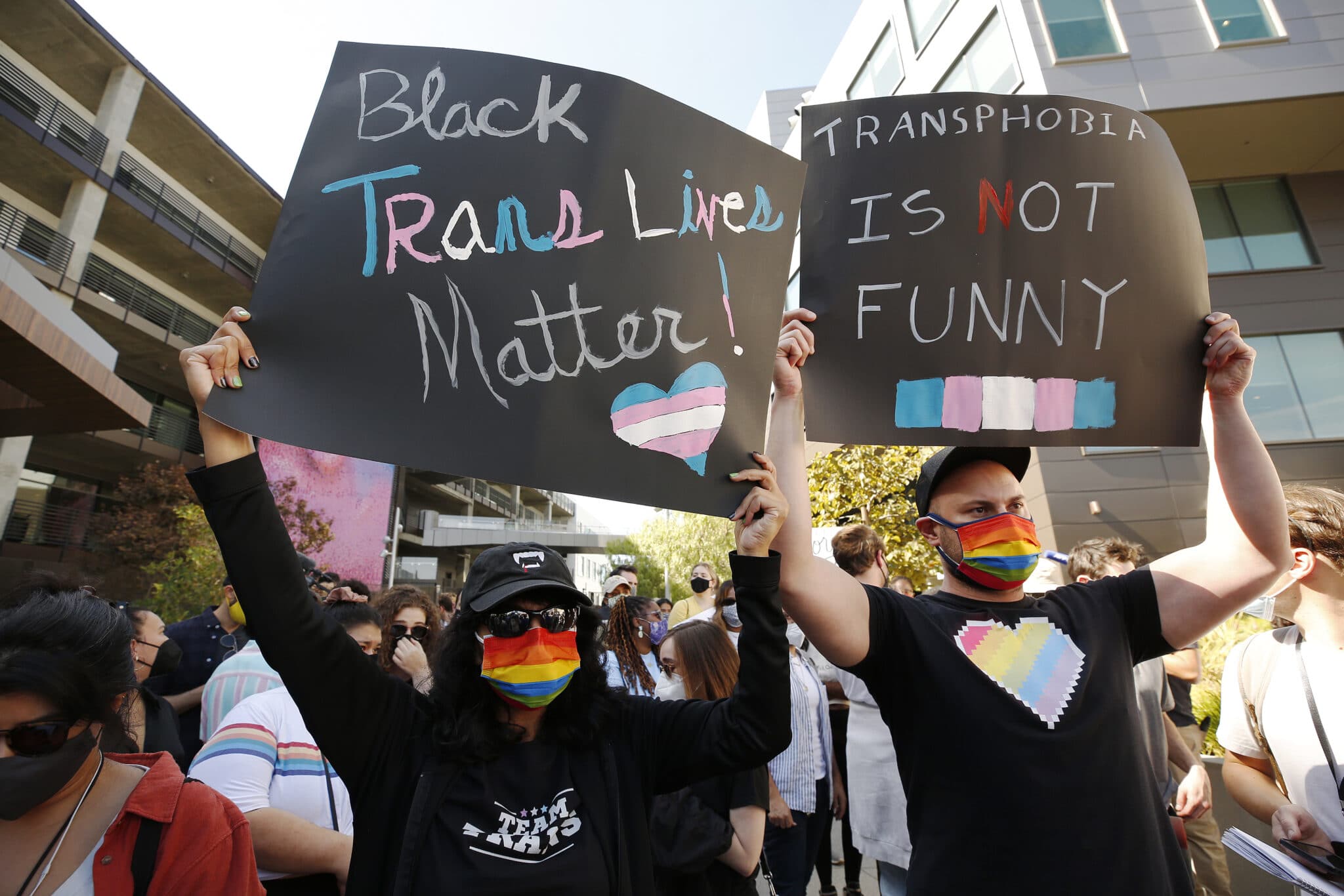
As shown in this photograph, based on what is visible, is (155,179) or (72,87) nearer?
(72,87)

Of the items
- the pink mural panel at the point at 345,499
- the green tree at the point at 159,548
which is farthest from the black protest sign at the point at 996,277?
the pink mural panel at the point at 345,499

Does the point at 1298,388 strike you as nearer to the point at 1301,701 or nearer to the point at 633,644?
the point at 633,644

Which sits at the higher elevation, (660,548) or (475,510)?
(475,510)

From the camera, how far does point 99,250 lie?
21953 millimetres

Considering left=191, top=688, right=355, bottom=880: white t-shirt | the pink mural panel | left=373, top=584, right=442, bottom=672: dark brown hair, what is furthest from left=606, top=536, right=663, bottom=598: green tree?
left=191, top=688, right=355, bottom=880: white t-shirt

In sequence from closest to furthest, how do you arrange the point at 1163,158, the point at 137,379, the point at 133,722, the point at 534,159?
the point at 534,159
the point at 1163,158
the point at 133,722
the point at 137,379

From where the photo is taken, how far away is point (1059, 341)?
7.00 feet

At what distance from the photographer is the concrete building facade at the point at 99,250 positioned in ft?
43.3

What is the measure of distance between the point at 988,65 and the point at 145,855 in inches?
718

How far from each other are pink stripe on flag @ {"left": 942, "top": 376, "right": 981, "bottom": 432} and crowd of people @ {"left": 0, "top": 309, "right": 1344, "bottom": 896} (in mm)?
102

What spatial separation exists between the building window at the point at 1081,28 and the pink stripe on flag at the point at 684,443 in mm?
16339

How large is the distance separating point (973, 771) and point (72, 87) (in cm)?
2838

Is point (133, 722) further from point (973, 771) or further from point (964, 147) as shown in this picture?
point (964, 147)

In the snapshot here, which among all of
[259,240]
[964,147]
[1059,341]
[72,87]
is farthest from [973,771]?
[259,240]
